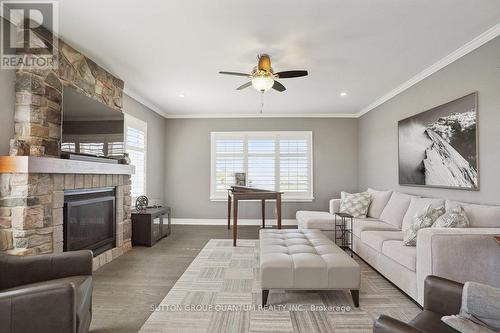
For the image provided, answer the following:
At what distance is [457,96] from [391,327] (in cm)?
324

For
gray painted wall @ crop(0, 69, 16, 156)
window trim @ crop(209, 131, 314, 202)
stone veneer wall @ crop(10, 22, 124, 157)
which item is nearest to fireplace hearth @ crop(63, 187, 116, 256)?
stone veneer wall @ crop(10, 22, 124, 157)

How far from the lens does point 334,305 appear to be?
2.48m

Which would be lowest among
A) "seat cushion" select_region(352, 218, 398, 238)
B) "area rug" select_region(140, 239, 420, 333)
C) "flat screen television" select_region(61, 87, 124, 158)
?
"area rug" select_region(140, 239, 420, 333)

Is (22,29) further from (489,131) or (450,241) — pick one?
(489,131)

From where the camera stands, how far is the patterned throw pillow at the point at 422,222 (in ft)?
9.17

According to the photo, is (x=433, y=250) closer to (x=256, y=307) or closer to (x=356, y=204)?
(x=256, y=307)

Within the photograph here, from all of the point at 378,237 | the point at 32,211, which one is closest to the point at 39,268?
the point at 32,211

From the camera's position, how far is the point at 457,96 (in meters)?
3.21

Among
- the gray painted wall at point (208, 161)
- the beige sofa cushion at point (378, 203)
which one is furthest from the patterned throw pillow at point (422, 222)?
the gray painted wall at point (208, 161)

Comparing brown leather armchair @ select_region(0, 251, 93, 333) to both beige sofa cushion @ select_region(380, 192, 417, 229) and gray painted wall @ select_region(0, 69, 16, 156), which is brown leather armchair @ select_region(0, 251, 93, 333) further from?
beige sofa cushion @ select_region(380, 192, 417, 229)

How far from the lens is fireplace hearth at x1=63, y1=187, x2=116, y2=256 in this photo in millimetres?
3016

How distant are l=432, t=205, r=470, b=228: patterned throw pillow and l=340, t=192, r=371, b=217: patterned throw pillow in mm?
1972

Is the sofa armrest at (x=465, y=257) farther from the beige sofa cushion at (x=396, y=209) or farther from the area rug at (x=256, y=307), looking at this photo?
the beige sofa cushion at (x=396, y=209)

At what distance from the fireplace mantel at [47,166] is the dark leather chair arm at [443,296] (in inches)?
128
